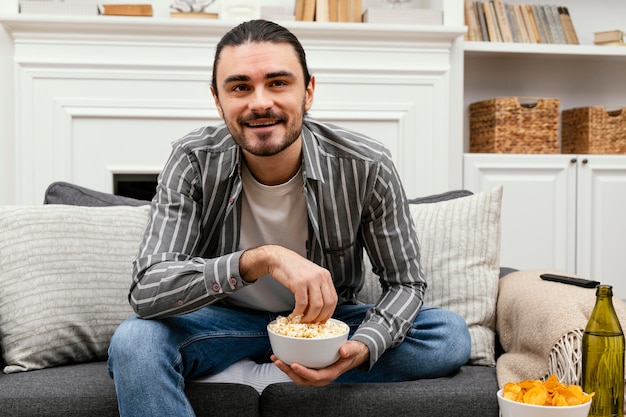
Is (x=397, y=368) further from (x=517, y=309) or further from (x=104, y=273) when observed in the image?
(x=104, y=273)

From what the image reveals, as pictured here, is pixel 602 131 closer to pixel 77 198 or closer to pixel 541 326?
pixel 541 326

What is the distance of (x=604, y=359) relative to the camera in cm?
129

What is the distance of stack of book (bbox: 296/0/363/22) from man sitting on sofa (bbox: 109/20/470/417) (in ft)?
3.82

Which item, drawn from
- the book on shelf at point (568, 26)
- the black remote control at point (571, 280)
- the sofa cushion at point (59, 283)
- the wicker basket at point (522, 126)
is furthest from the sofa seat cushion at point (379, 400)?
the book on shelf at point (568, 26)

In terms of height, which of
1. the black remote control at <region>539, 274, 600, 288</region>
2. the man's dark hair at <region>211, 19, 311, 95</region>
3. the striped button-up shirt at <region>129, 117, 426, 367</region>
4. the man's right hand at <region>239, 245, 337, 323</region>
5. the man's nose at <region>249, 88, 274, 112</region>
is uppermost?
the man's dark hair at <region>211, 19, 311, 95</region>

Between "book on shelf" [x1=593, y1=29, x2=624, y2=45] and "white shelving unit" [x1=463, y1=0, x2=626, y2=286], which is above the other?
"book on shelf" [x1=593, y1=29, x2=624, y2=45]

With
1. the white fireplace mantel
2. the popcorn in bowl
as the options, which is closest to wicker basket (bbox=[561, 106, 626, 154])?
the white fireplace mantel

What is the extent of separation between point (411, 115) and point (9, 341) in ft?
5.69

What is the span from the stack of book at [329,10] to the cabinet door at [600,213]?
1.13 meters

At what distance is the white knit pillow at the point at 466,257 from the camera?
5.78 ft

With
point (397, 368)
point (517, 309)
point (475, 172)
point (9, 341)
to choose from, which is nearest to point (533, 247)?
point (475, 172)

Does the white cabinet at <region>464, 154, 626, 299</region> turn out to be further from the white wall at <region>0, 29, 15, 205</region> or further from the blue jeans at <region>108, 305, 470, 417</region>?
the white wall at <region>0, 29, 15, 205</region>

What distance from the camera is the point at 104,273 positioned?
1.67 m

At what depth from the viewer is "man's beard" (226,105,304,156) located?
148 centimetres
